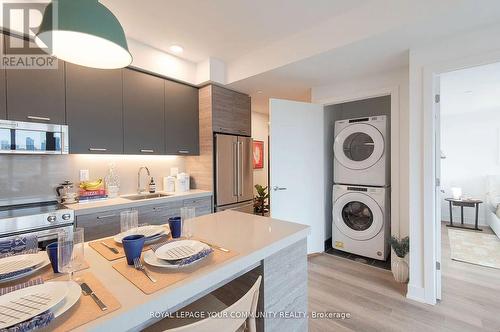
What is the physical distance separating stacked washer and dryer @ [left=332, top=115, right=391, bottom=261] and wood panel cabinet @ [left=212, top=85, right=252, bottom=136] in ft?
4.34

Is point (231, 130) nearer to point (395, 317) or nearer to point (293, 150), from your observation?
point (293, 150)

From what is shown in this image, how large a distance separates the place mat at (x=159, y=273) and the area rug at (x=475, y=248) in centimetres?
341

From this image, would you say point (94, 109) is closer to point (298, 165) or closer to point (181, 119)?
point (181, 119)

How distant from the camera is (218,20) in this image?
206cm

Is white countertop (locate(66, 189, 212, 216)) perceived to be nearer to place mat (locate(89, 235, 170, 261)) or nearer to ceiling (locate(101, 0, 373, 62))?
place mat (locate(89, 235, 170, 261))

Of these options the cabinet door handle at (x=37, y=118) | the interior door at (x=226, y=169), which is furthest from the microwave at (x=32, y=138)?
the interior door at (x=226, y=169)

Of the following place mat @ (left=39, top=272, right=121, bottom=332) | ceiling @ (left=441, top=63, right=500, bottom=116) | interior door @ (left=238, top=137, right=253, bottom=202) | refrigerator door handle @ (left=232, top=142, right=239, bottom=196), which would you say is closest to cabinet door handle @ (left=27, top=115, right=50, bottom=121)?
place mat @ (left=39, top=272, right=121, bottom=332)

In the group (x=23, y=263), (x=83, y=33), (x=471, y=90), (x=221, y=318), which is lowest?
(x=221, y=318)

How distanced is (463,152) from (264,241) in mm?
5361

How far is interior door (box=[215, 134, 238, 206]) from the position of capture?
302 centimetres

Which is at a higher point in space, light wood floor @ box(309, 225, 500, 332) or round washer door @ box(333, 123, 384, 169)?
round washer door @ box(333, 123, 384, 169)

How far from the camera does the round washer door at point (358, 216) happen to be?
9.18ft

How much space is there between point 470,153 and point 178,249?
5757 millimetres

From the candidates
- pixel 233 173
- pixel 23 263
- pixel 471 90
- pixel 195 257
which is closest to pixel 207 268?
pixel 195 257
